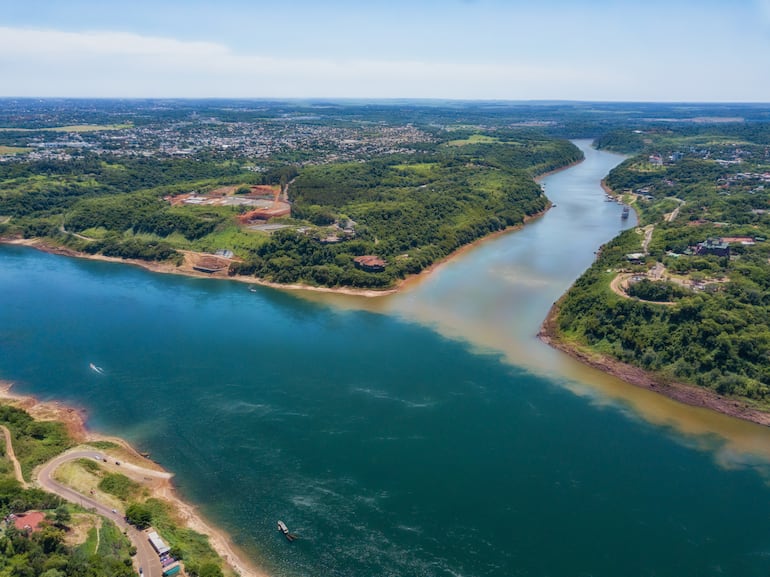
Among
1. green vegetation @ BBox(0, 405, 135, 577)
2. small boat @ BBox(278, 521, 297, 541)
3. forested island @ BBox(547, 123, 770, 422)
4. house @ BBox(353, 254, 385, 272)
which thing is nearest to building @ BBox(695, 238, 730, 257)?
forested island @ BBox(547, 123, 770, 422)

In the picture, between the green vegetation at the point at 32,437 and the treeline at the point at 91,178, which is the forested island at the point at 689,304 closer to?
the green vegetation at the point at 32,437

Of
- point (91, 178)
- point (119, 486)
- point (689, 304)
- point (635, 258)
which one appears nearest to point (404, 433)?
point (119, 486)

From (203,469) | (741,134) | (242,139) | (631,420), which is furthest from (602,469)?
(741,134)

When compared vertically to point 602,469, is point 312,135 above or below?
above

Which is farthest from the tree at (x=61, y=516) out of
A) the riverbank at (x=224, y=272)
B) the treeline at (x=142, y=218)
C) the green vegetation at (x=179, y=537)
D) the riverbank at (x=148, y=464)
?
the treeline at (x=142, y=218)

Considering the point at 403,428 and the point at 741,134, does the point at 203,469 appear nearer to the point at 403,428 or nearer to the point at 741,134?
the point at 403,428

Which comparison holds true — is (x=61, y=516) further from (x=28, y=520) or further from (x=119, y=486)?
(x=119, y=486)

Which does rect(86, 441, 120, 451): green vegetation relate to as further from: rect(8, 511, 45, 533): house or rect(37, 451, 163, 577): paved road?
rect(8, 511, 45, 533): house
